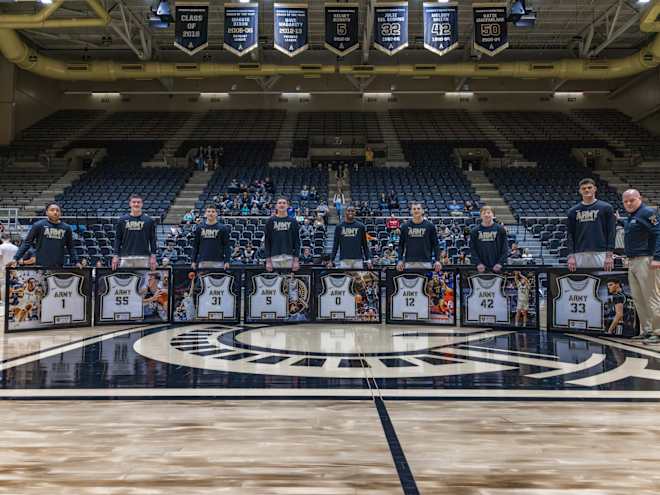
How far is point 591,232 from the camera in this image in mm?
6125

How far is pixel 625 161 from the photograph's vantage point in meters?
23.7

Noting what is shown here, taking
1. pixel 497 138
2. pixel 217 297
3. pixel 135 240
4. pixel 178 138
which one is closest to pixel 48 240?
pixel 135 240

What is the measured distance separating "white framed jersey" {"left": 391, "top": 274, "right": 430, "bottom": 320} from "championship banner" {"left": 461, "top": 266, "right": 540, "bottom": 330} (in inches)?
21.6

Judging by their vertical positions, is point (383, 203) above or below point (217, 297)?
above

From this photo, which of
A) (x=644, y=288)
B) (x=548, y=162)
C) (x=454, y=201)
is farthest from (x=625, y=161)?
(x=644, y=288)

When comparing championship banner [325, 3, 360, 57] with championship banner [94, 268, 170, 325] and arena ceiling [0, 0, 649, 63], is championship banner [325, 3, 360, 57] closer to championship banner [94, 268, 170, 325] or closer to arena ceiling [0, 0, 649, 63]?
arena ceiling [0, 0, 649, 63]

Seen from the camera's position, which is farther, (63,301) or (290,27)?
(290,27)

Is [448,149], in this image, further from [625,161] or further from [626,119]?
[626,119]

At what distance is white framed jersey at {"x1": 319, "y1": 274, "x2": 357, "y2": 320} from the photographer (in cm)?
688

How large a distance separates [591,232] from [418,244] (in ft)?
7.40

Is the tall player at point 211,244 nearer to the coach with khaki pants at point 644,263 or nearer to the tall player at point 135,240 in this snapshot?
the tall player at point 135,240

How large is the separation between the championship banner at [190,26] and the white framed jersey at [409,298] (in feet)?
32.6

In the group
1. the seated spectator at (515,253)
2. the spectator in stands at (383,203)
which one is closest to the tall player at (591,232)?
the seated spectator at (515,253)

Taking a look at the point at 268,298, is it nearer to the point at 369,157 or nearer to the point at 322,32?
the point at 322,32
